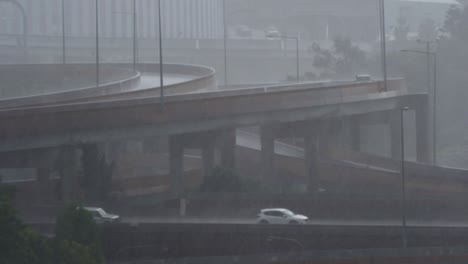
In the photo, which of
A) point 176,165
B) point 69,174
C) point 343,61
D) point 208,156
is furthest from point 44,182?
point 343,61

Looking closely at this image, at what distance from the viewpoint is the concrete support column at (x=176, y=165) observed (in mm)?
30109

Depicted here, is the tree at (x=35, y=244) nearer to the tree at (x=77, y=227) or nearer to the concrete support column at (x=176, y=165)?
the tree at (x=77, y=227)

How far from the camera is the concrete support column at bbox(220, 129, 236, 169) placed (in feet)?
107

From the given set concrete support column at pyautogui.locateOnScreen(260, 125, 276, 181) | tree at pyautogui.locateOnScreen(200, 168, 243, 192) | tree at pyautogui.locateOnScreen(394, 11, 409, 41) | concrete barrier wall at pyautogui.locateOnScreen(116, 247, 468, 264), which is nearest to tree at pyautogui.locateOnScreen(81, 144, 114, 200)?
tree at pyautogui.locateOnScreen(200, 168, 243, 192)

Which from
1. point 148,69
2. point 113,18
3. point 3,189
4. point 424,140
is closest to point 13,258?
point 3,189

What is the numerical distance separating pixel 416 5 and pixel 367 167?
7389 cm

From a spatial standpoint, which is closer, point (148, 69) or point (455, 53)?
point (148, 69)

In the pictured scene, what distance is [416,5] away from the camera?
342 feet

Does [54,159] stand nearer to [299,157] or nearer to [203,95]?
[203,95]

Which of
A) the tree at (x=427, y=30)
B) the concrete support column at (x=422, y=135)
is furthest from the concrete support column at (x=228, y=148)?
the tree at (x=427, y=30)

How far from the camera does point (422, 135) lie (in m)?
40.1

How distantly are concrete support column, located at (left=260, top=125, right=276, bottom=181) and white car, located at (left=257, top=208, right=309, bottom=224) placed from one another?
386 inches

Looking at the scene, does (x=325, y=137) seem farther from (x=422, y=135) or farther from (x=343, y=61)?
(x=343, y=61)

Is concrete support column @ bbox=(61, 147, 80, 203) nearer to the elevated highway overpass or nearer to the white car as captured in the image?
the elevated highway overpass
